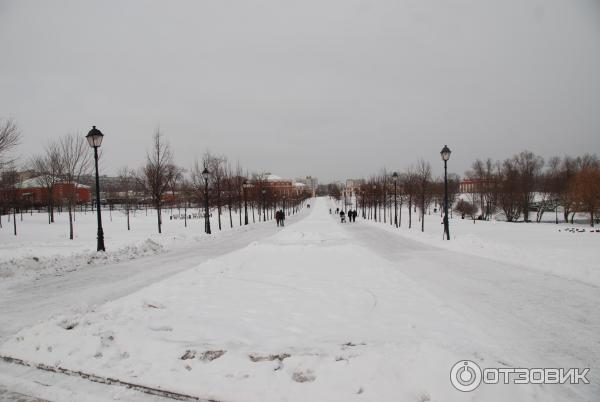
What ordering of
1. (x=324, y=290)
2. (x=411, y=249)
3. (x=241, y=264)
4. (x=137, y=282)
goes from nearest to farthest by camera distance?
(x=324, y=290)
(x=137, y=282)
(x=241, y=264)
(x=411, y=249)

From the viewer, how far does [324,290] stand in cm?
673

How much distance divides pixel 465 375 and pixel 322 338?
66.8 inches

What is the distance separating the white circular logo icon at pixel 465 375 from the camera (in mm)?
3164

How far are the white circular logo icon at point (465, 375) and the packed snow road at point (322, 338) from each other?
0.24 ft

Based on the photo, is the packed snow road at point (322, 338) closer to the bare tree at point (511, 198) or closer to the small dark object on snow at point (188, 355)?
the small dark object on snow at point (188, 355)

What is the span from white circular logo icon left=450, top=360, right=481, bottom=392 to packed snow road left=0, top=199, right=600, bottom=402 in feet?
0.24

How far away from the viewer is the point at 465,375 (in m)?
3.32

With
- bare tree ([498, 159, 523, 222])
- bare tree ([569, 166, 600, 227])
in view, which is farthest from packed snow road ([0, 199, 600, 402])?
bare tree ([498, 159, 523, 222])

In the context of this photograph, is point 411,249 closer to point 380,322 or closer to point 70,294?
point 380,322

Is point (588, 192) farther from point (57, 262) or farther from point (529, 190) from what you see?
point (57, 262)

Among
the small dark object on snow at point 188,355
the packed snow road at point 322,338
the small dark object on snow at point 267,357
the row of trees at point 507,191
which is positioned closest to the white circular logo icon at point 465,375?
the packed snow road at point 322,338

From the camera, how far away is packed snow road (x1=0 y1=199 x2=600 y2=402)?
327 cm

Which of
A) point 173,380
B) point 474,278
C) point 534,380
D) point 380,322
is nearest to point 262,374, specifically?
point 173,380

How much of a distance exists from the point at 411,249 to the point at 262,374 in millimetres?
12099
